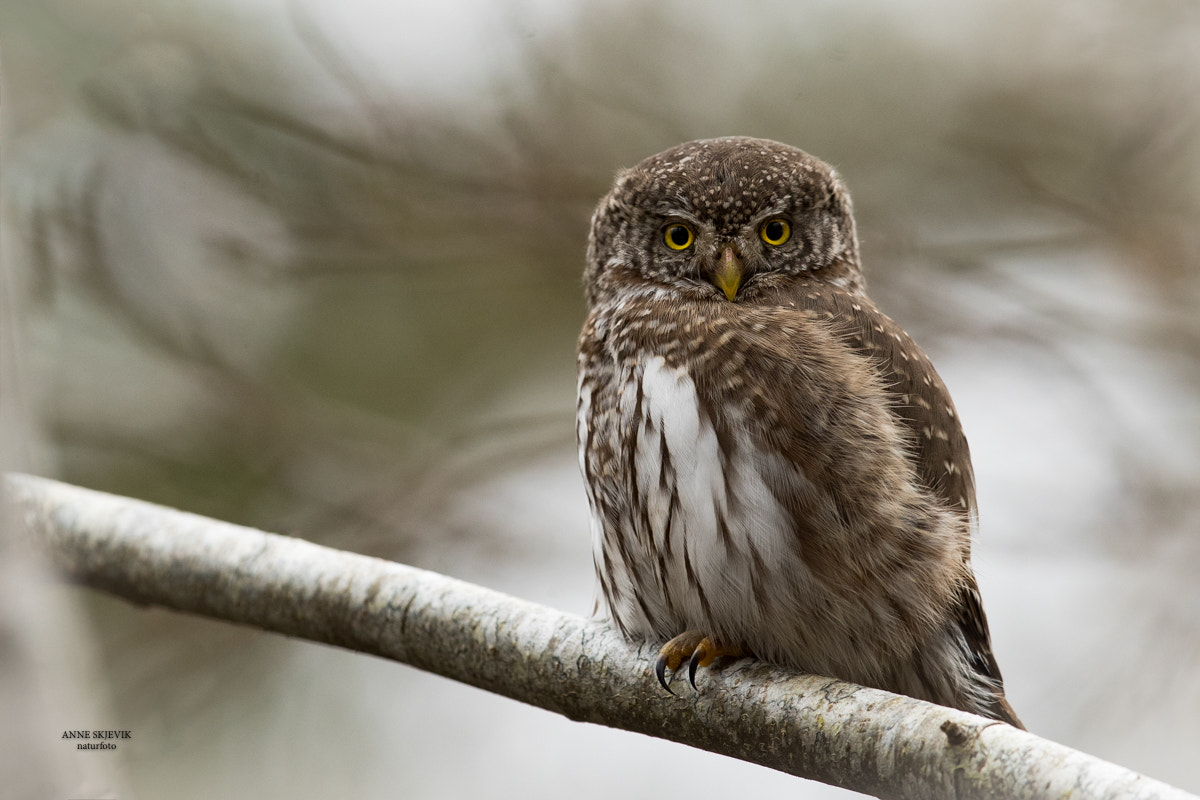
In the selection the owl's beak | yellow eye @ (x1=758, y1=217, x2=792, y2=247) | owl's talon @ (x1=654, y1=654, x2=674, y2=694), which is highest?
yellow eye @ (x1=758, y1=217, x2=792, y2=247)

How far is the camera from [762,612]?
2697 mm

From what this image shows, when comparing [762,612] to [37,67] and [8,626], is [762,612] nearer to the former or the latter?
[8,626]

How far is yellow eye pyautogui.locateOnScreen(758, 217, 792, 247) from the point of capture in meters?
3.21

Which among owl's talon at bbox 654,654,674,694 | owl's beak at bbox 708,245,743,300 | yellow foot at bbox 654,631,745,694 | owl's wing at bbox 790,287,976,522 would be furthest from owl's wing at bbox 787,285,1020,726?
owl's talon at bbox 654,654,674,694

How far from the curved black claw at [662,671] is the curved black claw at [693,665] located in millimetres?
53

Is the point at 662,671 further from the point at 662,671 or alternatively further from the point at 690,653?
the point at 690,653

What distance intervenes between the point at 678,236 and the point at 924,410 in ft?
2.76

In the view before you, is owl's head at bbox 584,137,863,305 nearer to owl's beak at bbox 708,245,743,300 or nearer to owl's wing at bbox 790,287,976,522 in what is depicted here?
owl's beak at bbox 708,245,743,300

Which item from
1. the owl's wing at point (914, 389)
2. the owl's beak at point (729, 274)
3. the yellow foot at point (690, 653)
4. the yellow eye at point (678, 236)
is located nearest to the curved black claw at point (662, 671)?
the yellow foot at point (690, 653)

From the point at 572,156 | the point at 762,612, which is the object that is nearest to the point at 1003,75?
the point at 572,156

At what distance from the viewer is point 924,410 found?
298cm

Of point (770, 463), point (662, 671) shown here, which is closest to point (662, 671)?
point (662, 671)

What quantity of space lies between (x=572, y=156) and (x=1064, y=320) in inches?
75.4

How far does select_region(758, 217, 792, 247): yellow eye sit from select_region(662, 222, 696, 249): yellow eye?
205 mm
